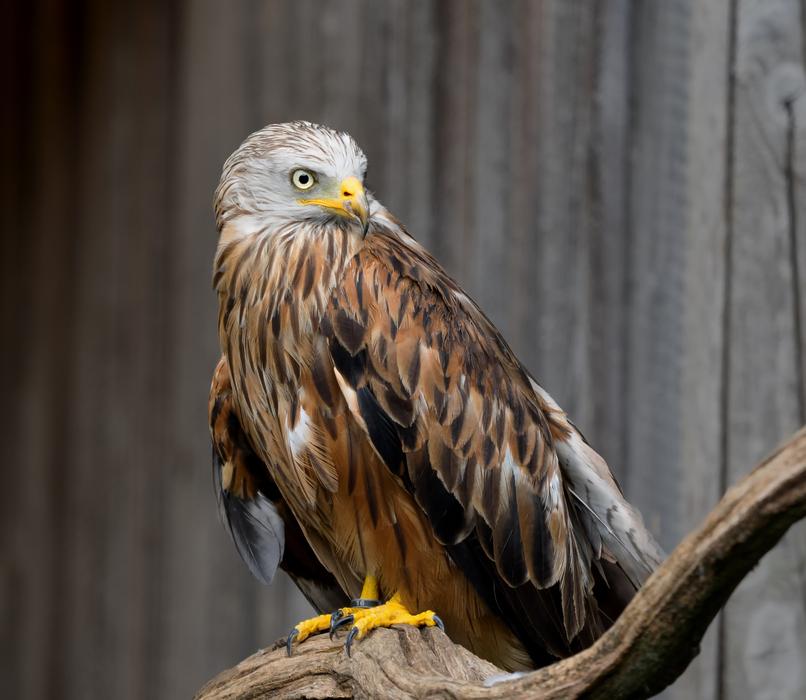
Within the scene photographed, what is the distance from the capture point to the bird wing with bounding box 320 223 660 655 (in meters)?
2.83

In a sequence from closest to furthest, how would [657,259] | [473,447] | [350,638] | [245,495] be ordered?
[350,638]
[473,447]
[245,495]
[657,259]

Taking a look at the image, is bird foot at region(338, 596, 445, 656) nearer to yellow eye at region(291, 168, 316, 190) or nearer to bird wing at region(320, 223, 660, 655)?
bird wing at region(320, 223, 660, 655)

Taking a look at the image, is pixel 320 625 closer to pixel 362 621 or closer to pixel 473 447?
pixel 362 621

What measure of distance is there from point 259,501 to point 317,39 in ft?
6.80

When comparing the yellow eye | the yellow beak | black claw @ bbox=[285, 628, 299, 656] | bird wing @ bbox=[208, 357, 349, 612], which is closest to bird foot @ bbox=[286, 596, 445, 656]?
black claw @ bbox=[285, 628, 299, 656]

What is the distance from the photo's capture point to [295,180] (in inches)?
116

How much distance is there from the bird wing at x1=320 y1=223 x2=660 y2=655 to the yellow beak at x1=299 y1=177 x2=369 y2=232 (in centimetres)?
12

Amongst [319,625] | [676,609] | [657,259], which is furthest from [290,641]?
[657,259]

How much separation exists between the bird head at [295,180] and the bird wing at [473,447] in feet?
0.50

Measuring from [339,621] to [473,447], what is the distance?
56cm

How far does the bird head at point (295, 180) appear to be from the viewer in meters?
2.89

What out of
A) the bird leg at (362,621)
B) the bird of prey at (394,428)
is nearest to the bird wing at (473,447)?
the bird of prey at (394,428)

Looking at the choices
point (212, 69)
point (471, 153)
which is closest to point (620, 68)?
point (471, 153)

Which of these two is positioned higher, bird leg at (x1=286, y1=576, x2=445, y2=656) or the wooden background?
the wooden background
